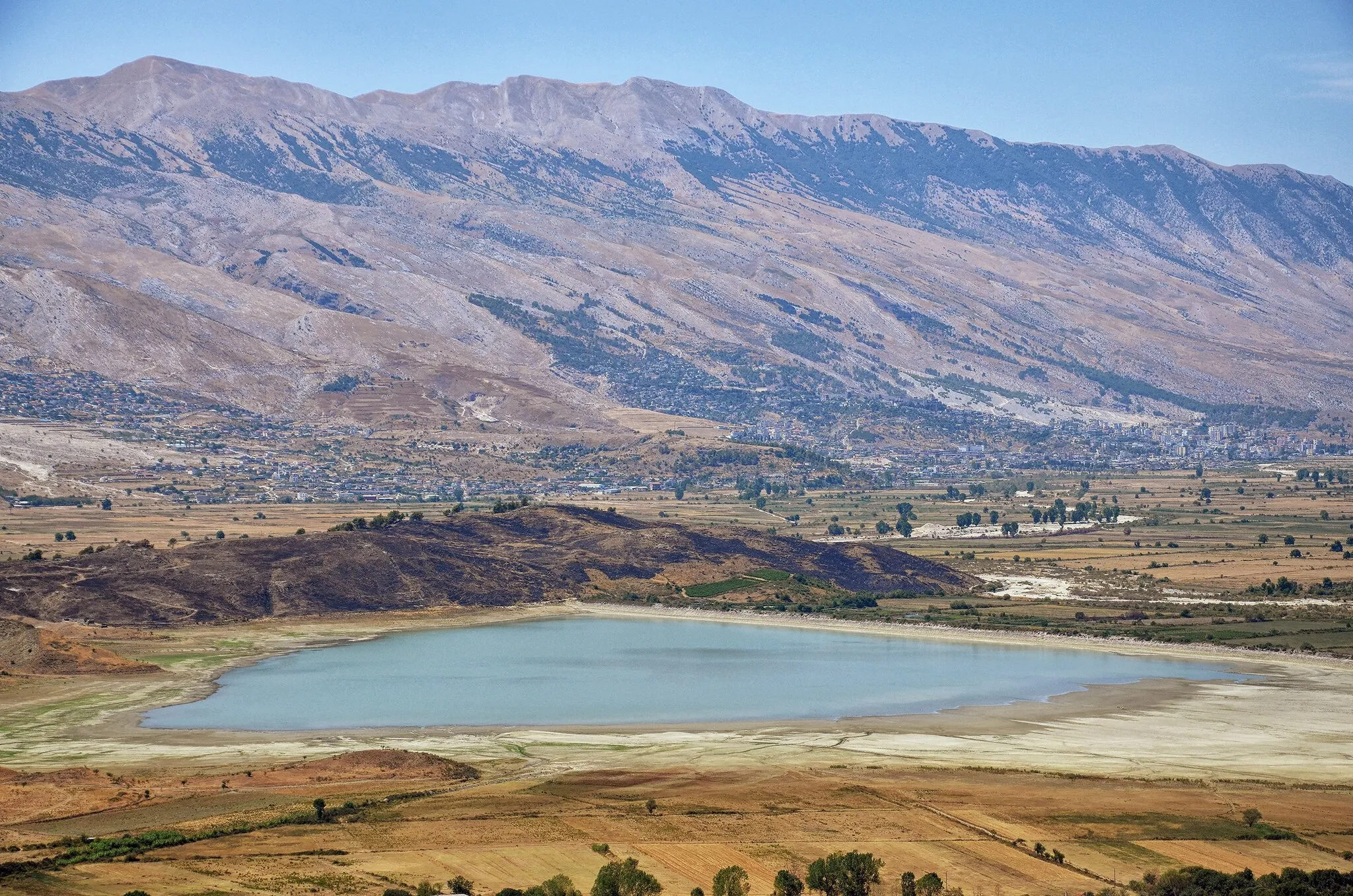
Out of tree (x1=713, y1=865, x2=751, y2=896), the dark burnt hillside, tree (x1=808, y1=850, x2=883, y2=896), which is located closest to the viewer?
tree (x1=713, y1=865, x2=751, y2=896)

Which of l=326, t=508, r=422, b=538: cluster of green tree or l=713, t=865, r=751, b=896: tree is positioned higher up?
l=326, t=508, r=422, b=538: cluster of green tree

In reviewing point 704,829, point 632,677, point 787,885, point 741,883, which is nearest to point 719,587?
point 632,677

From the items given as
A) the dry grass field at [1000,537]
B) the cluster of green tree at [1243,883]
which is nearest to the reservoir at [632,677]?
the cluster of green tree at [1243,883]

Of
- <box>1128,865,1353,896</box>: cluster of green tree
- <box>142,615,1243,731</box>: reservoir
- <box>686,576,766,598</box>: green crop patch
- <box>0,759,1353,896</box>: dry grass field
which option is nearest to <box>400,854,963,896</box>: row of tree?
<box>0,759,1353,896</box>: dry grass field

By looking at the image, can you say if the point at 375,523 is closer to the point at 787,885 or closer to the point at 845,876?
the point at 787,885

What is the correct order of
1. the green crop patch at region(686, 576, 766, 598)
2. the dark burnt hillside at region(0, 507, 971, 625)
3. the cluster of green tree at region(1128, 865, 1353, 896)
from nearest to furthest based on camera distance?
the cluster of green tree at region(1128, 865, 1353, 896)
the dark burnt hillside at region(0, 507, 971, 625)
the green crop patch at region(686, 576, 766, 598)

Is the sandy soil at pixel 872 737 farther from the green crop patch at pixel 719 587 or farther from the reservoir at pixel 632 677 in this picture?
the green crop patch at pixel 719 587

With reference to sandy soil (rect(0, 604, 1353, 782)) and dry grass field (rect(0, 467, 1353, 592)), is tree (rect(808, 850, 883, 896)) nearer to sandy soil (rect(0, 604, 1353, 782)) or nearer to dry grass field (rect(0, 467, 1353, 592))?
sandy soil (rect(0, 604, 1353, 782))

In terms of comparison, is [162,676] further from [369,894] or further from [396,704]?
[369,894]
